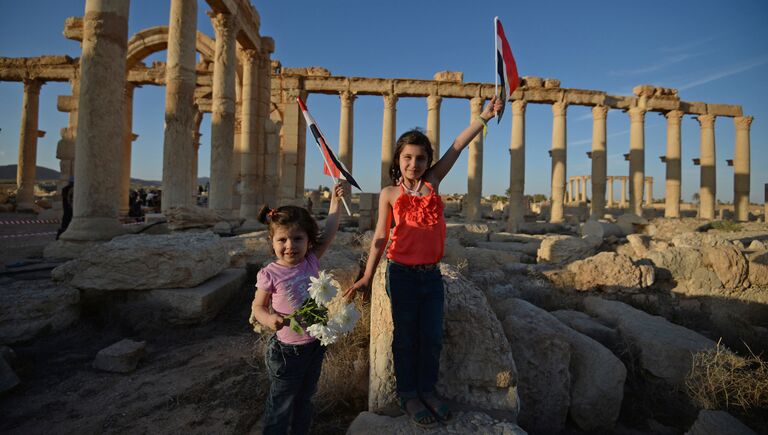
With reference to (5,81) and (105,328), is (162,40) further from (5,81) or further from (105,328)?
(105,328)

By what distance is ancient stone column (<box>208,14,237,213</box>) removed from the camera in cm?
1112

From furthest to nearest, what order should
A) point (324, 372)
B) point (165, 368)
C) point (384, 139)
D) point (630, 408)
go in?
point (384, 139)
point (165, 368)
point (630, 408)
point (324, 372)

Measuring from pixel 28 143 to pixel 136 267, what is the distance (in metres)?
22.8

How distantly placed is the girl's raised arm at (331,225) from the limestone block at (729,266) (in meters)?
6.88

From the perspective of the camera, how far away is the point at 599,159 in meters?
19.9

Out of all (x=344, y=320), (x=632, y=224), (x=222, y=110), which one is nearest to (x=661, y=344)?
(x=344, y=320)

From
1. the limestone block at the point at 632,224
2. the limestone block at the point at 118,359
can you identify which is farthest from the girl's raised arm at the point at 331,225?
the limestone block at the point at 632,224

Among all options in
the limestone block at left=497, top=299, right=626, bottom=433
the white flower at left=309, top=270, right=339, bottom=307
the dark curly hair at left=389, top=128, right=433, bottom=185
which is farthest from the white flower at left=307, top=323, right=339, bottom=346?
the limestone block at left=497, top=299, right=626, bottom=433

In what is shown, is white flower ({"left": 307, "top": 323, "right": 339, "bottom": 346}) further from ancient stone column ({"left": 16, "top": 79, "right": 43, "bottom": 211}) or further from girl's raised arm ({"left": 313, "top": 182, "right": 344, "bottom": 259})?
ancient stone column ({"left": 16, "top": 79, "right": 43, "bottom": 211})

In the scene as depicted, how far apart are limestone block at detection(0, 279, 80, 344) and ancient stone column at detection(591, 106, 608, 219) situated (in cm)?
2205

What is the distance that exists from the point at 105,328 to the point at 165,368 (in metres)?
1.38

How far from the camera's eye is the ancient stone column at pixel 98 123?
6574 mm

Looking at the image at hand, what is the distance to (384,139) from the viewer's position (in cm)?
1927

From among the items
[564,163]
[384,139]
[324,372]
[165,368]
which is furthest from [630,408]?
[564,163]
